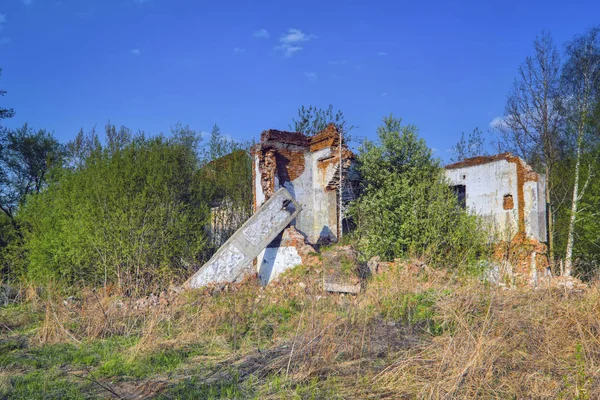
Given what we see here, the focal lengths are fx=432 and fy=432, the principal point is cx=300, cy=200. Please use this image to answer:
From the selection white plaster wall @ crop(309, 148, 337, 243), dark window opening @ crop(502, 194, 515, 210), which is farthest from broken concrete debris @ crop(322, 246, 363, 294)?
dark window opening @ crop(502, 194, 515, 210)

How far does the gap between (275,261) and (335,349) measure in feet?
26.6

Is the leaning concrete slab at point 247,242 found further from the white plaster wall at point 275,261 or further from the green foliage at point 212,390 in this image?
the green foliage at point 212,390

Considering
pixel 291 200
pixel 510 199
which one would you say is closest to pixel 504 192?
pixel 510 199

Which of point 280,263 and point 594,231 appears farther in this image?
point 594,231

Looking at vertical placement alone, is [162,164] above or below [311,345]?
above

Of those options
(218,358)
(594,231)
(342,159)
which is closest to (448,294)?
(218,358)

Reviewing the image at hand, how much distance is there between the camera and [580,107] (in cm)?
1666

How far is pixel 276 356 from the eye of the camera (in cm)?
526

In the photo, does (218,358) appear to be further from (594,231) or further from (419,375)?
(594,231)

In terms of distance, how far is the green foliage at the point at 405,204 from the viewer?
12560mm

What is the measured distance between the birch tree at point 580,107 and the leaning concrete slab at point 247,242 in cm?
1006

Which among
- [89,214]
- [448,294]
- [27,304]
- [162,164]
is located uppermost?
[162,164]

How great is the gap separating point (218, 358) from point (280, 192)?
7.41 m

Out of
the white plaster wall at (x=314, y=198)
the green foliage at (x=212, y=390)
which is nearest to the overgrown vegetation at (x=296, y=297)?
the green foliage at (x=212, y=390)
